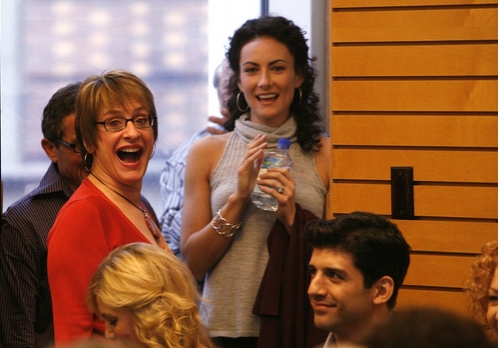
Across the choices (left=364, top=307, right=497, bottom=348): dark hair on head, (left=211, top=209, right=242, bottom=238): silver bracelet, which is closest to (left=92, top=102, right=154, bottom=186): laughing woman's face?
(left=211, top=209, right=242, bottom=238): silver bracelet

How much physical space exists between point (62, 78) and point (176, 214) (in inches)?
50.2

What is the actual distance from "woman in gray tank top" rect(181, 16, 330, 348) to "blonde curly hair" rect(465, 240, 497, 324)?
77 centimetres

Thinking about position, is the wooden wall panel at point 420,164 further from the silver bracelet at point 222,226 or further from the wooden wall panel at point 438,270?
the silver bracelet at point 222,226

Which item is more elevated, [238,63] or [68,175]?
[238,63]

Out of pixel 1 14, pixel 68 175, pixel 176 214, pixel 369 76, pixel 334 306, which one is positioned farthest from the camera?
pixel 1 14

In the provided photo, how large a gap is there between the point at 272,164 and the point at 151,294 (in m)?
1.01

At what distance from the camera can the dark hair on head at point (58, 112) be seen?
2.90 metres

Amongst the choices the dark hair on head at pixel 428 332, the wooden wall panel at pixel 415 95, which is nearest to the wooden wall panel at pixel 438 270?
the wooden wall panel at pixel 415 95

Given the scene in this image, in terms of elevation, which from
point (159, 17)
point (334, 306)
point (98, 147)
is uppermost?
point (159, 17)

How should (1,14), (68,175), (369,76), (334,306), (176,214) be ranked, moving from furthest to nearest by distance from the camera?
(1,14), (176,214), (369,76), (68,175), (334,306)

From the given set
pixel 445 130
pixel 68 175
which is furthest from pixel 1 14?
pixel 445 130

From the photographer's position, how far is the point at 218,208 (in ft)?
10.2

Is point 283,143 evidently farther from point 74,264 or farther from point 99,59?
point 99,59

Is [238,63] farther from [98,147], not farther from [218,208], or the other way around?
[98,147]
